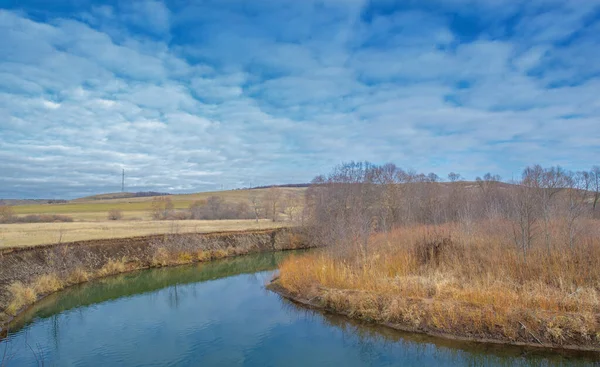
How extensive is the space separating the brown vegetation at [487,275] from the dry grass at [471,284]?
4 cm

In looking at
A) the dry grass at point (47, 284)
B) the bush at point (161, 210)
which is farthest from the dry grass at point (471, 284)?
the bush at point (161, 210)

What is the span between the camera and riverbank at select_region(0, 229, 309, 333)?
69.4 ft

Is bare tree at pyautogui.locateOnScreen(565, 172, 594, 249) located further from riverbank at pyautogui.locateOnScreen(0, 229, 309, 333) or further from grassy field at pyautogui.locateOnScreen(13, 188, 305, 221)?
grassy field at pyautogui.locateOnScreen(13, 188, 305, 221)

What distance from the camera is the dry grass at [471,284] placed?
12664 mm

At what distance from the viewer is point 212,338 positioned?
14.9 meters

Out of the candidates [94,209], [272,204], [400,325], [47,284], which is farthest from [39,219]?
[400,325]

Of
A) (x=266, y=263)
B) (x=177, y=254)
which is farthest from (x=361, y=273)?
(x=177, y=254)

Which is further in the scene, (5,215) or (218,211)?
(218,211)

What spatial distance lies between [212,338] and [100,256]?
20.1 m

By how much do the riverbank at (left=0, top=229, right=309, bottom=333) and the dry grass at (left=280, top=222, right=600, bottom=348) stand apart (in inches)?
567

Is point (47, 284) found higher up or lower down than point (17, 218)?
lower down

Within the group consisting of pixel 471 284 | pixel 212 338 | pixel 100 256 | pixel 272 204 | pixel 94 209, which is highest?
pixel 272 204

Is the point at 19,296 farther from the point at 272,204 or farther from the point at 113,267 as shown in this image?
the point at 272,204

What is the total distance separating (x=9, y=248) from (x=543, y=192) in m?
32.6
